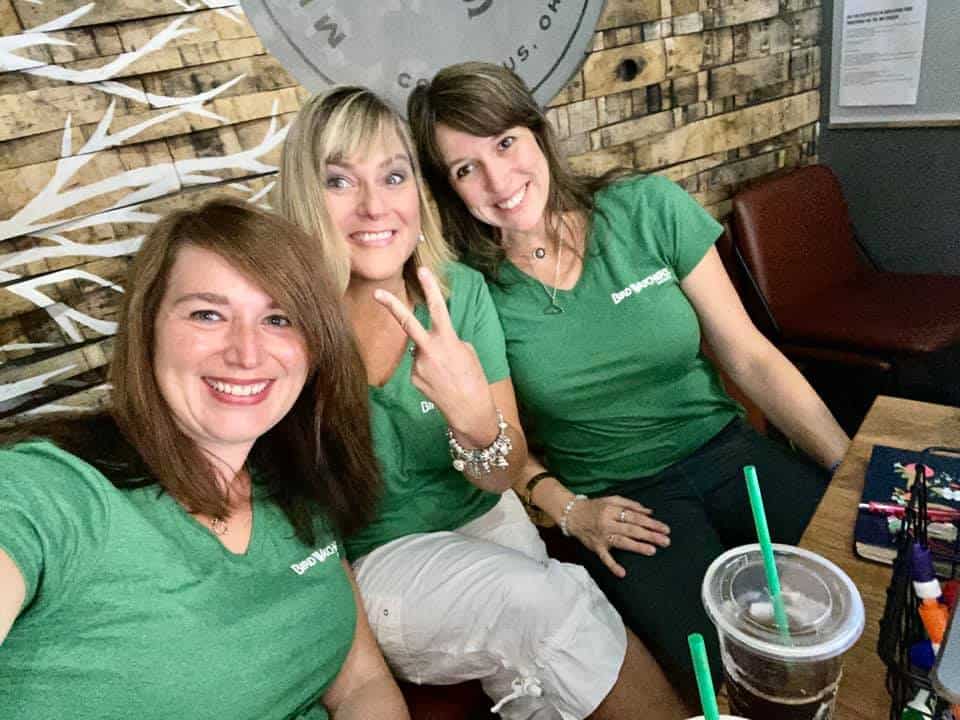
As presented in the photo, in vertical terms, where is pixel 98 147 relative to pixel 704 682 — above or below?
above

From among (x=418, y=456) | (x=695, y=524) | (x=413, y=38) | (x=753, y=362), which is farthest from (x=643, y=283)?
(x=413, y=38)

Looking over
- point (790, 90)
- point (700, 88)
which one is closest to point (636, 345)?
point (700, 88)

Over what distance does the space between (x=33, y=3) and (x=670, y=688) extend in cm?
173

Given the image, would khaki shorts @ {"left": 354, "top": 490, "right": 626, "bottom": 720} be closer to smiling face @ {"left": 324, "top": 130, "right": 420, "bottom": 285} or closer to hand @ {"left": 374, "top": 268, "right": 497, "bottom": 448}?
hand @ {"left": 374, "top": 268, "right": 497, "bottom": 448}

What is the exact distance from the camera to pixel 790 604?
2.20 feet

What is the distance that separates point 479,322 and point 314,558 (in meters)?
0.63

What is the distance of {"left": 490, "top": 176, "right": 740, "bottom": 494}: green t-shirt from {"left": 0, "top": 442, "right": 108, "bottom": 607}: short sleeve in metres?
0.94

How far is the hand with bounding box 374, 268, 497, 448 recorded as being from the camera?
1.27m

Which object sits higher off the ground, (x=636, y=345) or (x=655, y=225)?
(x=655, y=225)

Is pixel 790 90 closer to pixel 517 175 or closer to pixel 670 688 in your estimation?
pixel 517 175

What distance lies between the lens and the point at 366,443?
4.16ft

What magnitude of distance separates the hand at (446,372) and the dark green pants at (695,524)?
17.8 inches

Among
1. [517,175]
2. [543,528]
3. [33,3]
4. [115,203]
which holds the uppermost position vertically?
[33,3]

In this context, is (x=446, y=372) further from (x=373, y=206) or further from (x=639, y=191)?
(x=639, y=191)
